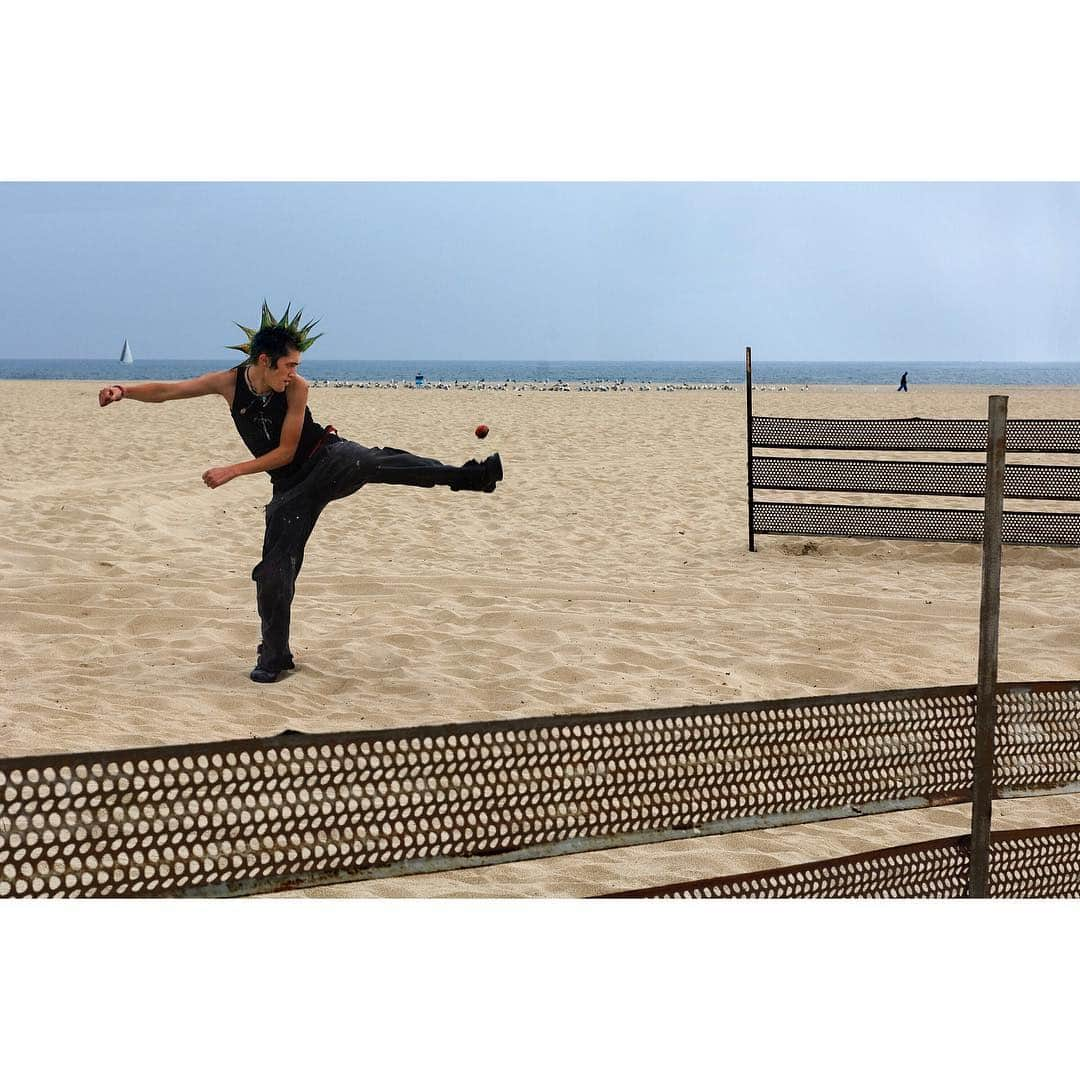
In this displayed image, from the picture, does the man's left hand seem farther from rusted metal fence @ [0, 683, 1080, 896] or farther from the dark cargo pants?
rusted metal fence @ [0, 683, 1080, 896]

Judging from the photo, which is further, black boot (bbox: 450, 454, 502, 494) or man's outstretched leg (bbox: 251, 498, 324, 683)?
man's outstretched leg (bbox: 251, 498, 324, 683)

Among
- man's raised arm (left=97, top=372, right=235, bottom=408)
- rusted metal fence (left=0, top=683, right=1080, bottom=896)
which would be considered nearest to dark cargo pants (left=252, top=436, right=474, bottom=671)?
man's raised arm (left=97, top=372, right=235, bottom=408)

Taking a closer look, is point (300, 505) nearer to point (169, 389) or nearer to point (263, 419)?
point (263, 419)

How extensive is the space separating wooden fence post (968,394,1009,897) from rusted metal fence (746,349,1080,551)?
4.43 metres

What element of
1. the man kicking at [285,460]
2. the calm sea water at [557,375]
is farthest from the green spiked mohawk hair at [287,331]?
the calm sea water at [557,375]

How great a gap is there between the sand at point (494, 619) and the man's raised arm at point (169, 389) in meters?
1.22

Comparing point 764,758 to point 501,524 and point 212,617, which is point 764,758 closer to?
point 212,617

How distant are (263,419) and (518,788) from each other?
2669mm

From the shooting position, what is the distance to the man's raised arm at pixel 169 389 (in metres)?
4.22

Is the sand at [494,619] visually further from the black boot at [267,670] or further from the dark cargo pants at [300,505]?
the dark cargo pants at [300,505]

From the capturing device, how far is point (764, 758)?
2.64 meters

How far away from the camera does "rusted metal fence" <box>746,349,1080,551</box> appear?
737 cm

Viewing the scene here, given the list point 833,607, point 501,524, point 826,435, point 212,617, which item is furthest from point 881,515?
point 212,617

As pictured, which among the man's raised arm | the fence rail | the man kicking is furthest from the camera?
the man kicking
